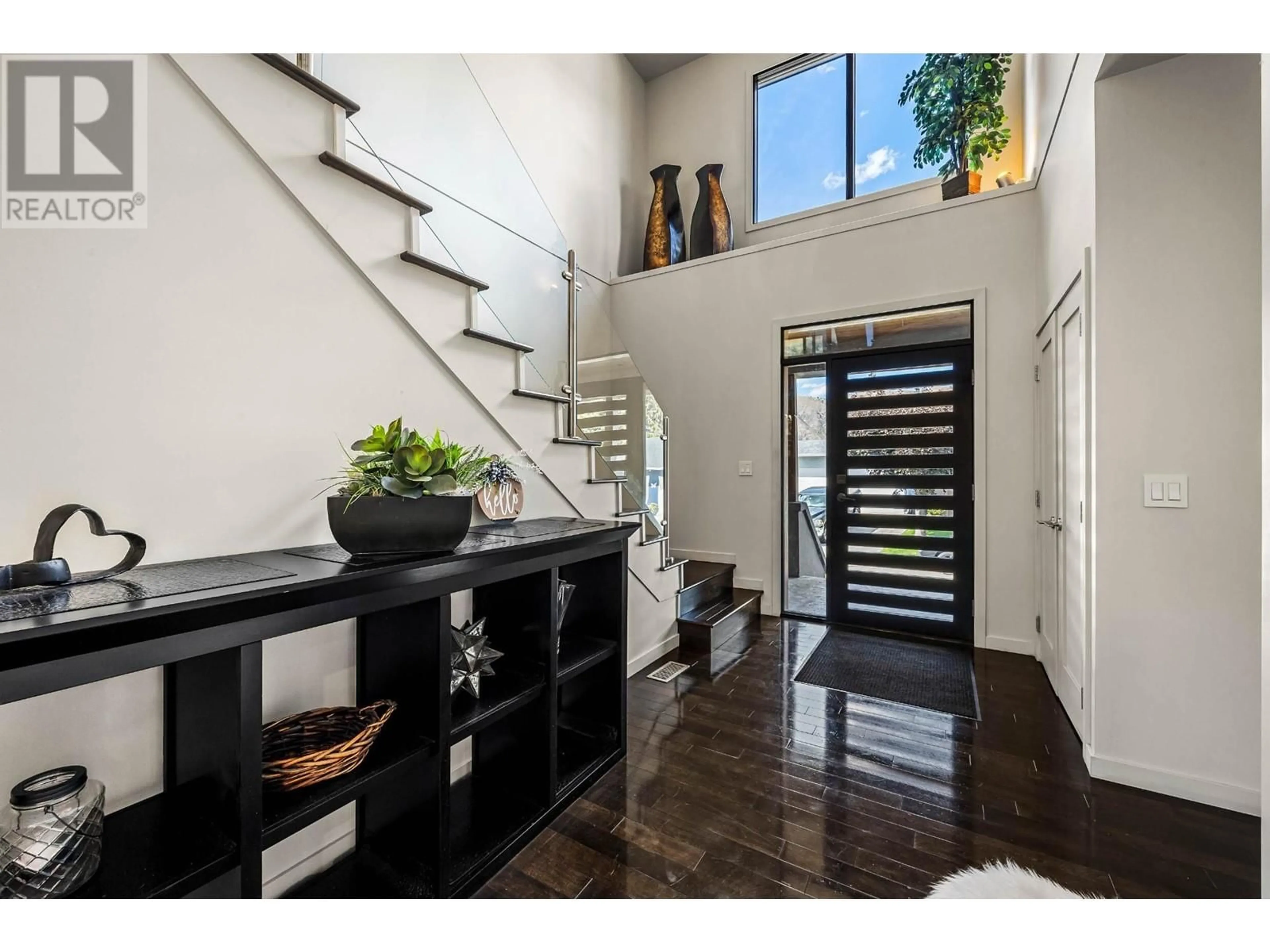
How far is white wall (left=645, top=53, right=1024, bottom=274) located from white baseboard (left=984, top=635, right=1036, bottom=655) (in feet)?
10.3

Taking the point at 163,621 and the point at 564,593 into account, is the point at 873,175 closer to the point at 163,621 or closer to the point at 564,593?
the point at 564,593

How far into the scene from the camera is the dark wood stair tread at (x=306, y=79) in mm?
1404

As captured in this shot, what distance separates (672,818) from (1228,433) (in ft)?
7.35

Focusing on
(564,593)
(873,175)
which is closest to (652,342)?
(873,175)

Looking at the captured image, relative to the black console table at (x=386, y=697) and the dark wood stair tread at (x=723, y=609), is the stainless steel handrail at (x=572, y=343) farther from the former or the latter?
the dark wood stair tread at (x=723, y=609)

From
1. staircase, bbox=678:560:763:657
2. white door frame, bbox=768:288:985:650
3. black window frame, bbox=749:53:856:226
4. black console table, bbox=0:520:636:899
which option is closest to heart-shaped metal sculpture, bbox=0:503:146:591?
black console table, bbox=0:520:636:899

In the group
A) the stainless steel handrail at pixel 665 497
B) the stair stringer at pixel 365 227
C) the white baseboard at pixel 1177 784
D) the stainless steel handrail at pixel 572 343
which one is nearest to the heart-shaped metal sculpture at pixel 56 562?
the stair stringer at pixel 365 227

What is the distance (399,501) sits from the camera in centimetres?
137

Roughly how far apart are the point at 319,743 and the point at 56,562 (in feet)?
2.18

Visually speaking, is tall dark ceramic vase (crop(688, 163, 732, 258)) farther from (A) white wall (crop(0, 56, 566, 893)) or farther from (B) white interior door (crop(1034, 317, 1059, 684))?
(A) white wall (crop(0, 56, 566, 893))

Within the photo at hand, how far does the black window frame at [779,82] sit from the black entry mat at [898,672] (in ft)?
11.3

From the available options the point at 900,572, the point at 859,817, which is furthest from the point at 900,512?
the point at 859,817
